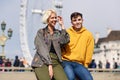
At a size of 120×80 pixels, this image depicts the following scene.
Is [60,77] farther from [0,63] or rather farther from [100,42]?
[100,42]

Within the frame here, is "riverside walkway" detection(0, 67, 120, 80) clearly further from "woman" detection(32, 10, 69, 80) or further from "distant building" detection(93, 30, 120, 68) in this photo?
"distant building" detection(93, 30, 120, 68)

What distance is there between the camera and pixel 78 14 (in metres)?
5.42

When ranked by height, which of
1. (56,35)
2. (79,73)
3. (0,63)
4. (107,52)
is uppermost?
(56,35)

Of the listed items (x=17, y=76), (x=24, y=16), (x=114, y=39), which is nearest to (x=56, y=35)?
(x=17, y=76)

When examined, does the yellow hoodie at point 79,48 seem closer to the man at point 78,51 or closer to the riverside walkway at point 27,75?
the man at point 78,51

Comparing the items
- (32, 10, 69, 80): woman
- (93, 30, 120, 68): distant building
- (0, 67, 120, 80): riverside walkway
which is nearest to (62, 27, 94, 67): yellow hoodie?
(32, 10, 69, 80): woman

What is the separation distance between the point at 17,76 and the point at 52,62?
37.0ft

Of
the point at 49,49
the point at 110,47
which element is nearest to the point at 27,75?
the point at 49,49

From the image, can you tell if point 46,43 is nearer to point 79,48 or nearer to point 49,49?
point 49,49

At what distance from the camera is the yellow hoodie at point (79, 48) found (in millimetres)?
5391

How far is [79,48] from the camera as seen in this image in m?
5.41

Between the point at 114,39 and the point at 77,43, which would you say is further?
the point at 114,39

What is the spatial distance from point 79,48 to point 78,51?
0.04 m

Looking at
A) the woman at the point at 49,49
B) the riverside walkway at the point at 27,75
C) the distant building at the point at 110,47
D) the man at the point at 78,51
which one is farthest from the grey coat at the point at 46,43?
the distant building at the point at 110,47
